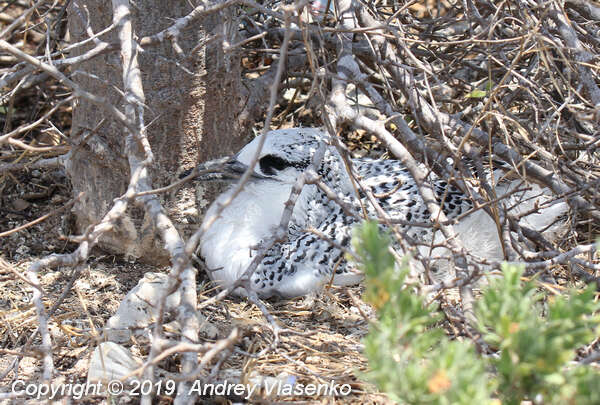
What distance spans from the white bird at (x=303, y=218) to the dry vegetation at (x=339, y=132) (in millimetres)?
128

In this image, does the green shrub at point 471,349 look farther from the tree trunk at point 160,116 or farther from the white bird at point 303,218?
the tree trunk at point 160,116

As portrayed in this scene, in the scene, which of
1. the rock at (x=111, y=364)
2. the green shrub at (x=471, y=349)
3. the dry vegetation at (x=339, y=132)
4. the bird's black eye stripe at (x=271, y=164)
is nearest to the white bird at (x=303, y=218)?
the bird's black eye stripe at (x=271, y=164)

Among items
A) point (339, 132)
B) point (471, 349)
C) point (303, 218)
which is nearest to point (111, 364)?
point (339, 132)

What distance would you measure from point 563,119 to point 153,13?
1960mm

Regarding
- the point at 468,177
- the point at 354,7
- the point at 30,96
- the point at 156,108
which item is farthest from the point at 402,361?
the point at 30,96

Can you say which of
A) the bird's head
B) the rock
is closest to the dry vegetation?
the rock

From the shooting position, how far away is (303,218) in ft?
10.7

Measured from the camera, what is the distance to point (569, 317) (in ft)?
3.82

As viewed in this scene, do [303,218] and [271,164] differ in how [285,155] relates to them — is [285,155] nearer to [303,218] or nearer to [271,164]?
[271,164]

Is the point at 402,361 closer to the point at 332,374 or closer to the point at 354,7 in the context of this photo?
the point at 332,374

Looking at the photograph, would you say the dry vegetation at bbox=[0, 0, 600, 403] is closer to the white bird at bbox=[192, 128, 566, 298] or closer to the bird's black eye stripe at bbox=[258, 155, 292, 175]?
the white bird at bbox=[192, 128, 566, 298]

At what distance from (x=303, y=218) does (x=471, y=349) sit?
2.05m

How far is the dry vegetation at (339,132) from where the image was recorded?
1.99 metres

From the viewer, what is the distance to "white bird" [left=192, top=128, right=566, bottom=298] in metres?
2.88
